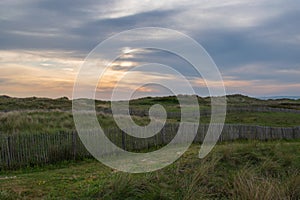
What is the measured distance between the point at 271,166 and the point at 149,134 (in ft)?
29.2

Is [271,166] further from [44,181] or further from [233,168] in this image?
[44,181]

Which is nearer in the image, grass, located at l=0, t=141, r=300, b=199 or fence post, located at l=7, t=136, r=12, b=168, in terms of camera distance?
grass, located at l=0, t=141, r=300, b=199

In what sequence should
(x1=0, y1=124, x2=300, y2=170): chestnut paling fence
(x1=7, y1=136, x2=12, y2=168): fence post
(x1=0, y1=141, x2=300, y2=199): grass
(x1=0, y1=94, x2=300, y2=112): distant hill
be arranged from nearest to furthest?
(x1=0, y1=141, x2=300, y2=199): grass < (x1=7, y1=136, x2=12, y2=168): fence post < (x1=0, y1=124, x2=300, y2=170): chestnut paling fence < (x1=0, y1=94, x2=300, y2=112): distant hill

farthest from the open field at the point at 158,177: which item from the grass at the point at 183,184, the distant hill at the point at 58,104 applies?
the distant hill at the point at 58,104

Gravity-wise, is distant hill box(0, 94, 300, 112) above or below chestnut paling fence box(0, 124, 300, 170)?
above

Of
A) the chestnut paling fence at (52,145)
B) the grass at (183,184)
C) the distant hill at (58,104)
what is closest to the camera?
the grass at (183,184)

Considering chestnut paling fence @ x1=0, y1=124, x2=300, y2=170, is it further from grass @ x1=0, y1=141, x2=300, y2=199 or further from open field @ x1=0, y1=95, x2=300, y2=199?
grass @ x1=0, y1=141, x2=300, y2=199

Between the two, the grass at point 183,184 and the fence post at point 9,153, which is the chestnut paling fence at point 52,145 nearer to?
the fence post at point 9,153

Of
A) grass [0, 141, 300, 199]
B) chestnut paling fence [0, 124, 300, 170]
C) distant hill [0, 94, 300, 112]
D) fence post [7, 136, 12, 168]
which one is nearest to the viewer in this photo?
grass [0, 141, 300, 199]

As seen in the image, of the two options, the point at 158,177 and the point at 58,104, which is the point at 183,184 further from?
the point at 58,104


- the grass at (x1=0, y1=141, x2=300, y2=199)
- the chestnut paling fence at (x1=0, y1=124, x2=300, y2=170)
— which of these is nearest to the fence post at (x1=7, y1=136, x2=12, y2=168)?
the chestnut paling fence at (x1=0, y1=124, x2=300, y2=170)

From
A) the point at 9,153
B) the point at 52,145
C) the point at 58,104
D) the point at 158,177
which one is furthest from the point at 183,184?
the point at 58,104

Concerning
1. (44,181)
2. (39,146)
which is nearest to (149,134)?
(39,146)

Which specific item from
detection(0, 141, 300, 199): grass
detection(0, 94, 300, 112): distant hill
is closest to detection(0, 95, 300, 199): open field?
detection(0, 141, 300, 199): grass
